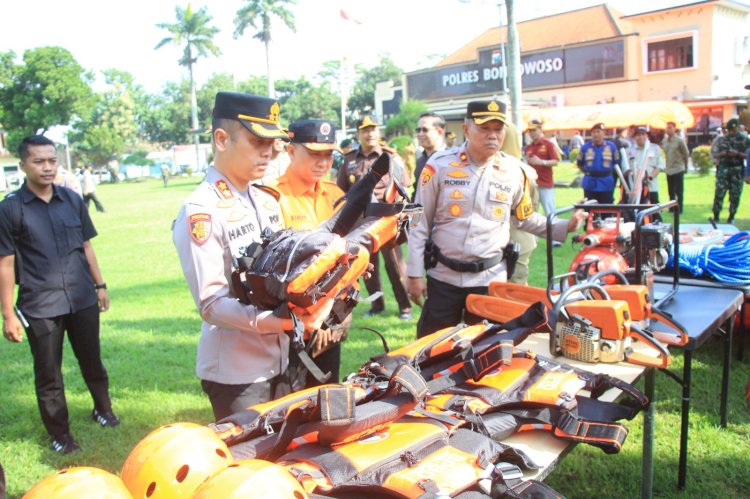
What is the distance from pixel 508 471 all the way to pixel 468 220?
81.7 inches

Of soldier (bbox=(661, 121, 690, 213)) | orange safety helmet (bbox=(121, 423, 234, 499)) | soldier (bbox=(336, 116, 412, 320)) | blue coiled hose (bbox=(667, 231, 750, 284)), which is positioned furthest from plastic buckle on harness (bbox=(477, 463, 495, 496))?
soldier (bbox=(661, 121, 690, 213))

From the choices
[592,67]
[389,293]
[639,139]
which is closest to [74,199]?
[389,293]

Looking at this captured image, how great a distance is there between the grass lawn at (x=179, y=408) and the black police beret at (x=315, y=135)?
2116 millimetres

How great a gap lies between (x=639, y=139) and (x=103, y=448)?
947 cm

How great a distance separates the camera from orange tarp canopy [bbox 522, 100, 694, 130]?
27.1 m

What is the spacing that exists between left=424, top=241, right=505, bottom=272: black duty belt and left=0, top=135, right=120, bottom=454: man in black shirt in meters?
2.28

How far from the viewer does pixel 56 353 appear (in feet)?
12.9

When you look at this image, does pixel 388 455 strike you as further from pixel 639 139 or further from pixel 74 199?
pixel 639 139

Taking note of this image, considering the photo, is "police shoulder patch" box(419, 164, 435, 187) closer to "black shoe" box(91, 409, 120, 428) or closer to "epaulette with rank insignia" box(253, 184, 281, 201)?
"epaulette with rank insignia" box(253, 184, 281, 201)

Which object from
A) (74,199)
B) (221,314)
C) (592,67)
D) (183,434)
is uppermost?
(592,67)

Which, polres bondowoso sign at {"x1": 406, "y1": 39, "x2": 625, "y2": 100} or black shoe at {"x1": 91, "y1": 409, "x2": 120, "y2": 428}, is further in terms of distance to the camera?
polres bondowoso sign at {"x1": 406, "y1": 39, "x2": 625, "y2": 100}

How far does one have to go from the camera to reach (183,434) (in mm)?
1521

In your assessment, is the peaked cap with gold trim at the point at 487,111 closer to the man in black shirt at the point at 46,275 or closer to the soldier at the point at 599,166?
the man in black shirt at the point at 46,275

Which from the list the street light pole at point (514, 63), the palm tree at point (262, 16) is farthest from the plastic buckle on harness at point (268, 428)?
the palm tree at point (262, 16)
